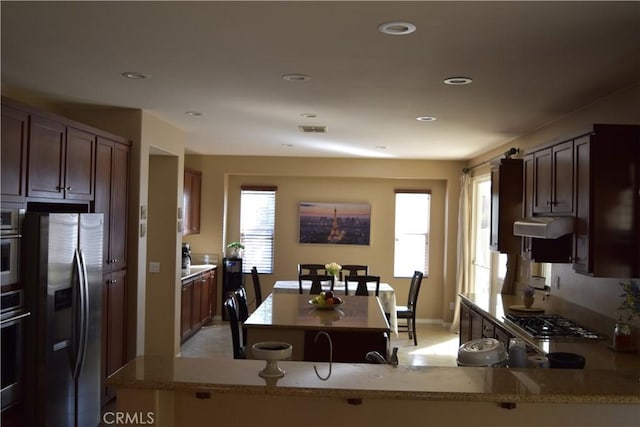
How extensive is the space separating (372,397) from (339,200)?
676 centimetres

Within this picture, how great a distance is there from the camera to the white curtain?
25.2ft

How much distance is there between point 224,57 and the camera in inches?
122

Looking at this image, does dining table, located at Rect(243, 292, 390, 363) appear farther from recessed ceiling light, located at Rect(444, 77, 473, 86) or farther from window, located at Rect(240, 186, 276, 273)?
window, located at Rect(240, 186, 276, 273)

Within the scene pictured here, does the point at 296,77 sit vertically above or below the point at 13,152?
above

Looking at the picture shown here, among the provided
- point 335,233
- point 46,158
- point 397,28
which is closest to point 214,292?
point 335,233

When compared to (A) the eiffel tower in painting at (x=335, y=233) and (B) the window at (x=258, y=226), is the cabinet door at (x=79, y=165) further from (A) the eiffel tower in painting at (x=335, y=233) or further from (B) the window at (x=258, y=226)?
(A) the eiffel tower in painting at (x=335, y=233)

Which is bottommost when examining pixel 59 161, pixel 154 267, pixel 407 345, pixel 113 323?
pixel 407 345

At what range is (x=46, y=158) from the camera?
3.50 meters

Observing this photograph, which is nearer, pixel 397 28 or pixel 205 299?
pixel 397 28

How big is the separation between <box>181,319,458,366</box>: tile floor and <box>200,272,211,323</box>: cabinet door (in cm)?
17

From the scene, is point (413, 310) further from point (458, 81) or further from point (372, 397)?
point (372, 397)

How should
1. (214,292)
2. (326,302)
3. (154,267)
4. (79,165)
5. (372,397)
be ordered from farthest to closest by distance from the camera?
(214,292)
(154,267)
(326,302)
(79,165)
(372,397)

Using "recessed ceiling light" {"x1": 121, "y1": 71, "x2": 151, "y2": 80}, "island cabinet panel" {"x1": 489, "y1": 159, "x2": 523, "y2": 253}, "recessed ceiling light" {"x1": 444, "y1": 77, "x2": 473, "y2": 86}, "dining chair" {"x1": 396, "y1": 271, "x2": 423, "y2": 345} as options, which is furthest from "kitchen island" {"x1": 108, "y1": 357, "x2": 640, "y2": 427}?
→ "dining chair" {"x1": 396, "y1": 271, "x2": 423, "y2": 345}

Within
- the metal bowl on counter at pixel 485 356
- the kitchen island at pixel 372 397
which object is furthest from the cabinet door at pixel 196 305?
the metal bowl on counter at pixel 485 356
